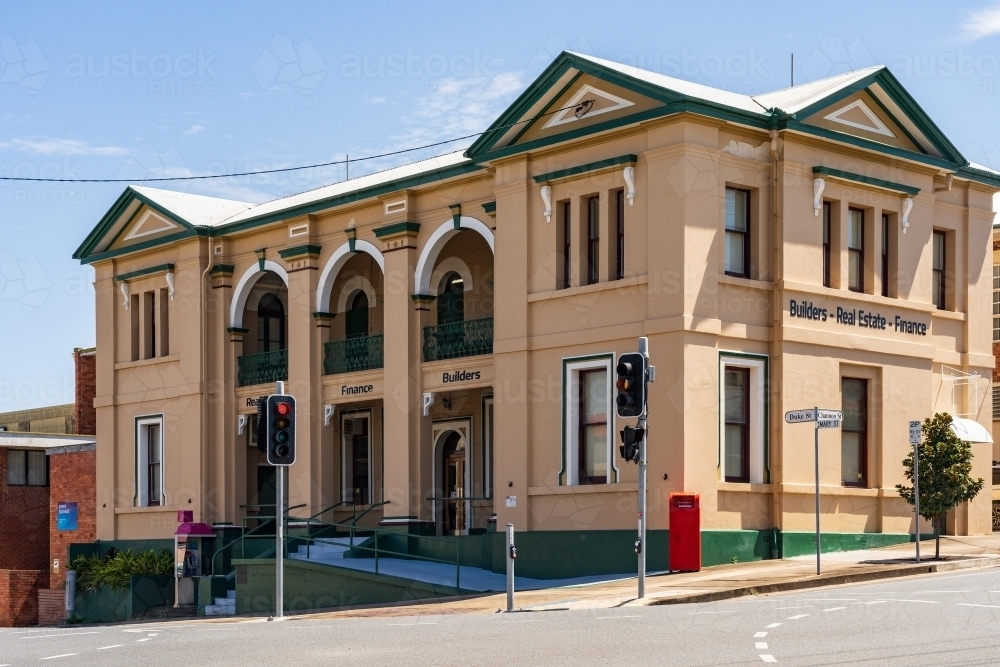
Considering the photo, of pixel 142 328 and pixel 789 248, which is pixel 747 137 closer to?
pixel 789 248

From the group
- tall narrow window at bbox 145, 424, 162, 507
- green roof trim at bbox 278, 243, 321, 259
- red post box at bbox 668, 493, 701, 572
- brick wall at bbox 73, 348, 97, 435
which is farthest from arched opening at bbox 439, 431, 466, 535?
brick wall at bbox 73, 348, 97, 435

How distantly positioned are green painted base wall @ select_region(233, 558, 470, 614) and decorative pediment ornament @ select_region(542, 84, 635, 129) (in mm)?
8652

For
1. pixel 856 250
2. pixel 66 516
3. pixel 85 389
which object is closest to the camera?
pixel 856 250

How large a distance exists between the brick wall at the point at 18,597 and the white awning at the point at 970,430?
22.6 m

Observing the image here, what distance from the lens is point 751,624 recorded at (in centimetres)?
1652

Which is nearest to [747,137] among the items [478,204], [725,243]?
[725,243]

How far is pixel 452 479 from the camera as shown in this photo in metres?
34.8

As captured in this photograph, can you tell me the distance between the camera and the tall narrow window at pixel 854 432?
93.5ft

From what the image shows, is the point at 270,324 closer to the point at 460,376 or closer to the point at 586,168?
the point at 460,376

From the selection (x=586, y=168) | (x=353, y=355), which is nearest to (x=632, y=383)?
(x=586, y=168)

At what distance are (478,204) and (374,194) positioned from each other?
124 inches

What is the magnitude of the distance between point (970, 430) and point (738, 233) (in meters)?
6.44

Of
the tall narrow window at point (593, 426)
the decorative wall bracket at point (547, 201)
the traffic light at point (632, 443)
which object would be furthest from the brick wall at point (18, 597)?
the traffic light at point (632, 443)

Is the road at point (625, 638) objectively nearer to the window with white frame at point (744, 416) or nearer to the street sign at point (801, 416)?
the street sign at point (801, 416)
